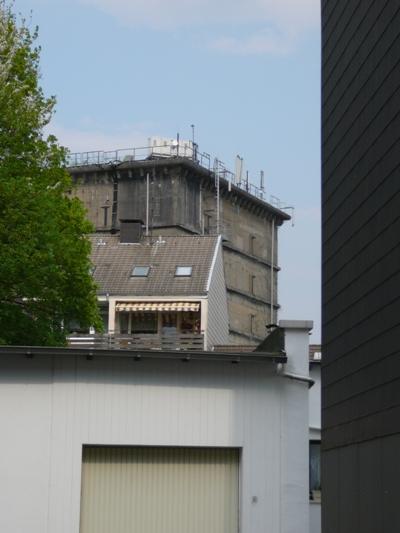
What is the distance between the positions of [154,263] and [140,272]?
105cm

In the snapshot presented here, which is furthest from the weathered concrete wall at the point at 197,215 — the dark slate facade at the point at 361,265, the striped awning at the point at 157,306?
the dark slate facade at the point at 361,265

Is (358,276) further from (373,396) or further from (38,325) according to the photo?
(38,325)

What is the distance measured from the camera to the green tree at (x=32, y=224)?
31016 millimetres

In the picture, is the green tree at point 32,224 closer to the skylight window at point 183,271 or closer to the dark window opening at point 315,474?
the dark window opening at point 315,474

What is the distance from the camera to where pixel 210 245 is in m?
68.1

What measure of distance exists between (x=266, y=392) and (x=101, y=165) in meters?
57.2

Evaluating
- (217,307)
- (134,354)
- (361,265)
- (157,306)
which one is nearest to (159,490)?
(134,354)

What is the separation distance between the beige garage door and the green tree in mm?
9089

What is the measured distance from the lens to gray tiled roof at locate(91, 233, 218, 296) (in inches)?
2611

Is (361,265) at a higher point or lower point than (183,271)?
lower

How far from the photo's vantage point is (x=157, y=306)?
65.9 metres

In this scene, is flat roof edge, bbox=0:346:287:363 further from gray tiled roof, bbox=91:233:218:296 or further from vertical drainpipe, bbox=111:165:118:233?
vertical drainpipe, bbox=111:165:118:233

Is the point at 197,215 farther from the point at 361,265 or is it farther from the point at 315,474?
the point at 361,265

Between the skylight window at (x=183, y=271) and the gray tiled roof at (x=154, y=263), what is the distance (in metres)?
0.21
